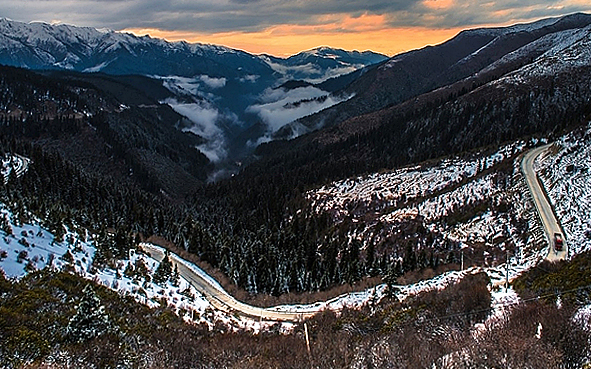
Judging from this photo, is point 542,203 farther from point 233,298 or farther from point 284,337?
point 284,337

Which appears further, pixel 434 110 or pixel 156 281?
pixel 434 110

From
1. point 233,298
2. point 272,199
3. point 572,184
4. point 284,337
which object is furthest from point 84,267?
point 272,199

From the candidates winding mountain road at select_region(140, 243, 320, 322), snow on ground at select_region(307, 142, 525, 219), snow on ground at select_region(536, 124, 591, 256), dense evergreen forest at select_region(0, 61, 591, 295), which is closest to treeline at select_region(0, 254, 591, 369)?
winding mountain road at select_region(140, 243, 320, 322)

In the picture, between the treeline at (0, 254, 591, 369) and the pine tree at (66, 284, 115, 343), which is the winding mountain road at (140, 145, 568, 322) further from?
the pine tree at (66, 284, 115, 343)

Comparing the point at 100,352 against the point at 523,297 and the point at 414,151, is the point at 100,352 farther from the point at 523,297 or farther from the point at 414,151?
the point at 414,151

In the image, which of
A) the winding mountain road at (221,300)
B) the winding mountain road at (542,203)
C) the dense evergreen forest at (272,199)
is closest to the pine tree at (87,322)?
the dense evergreen forest at (272,199)

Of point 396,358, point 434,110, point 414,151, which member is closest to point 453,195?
point 396,358
